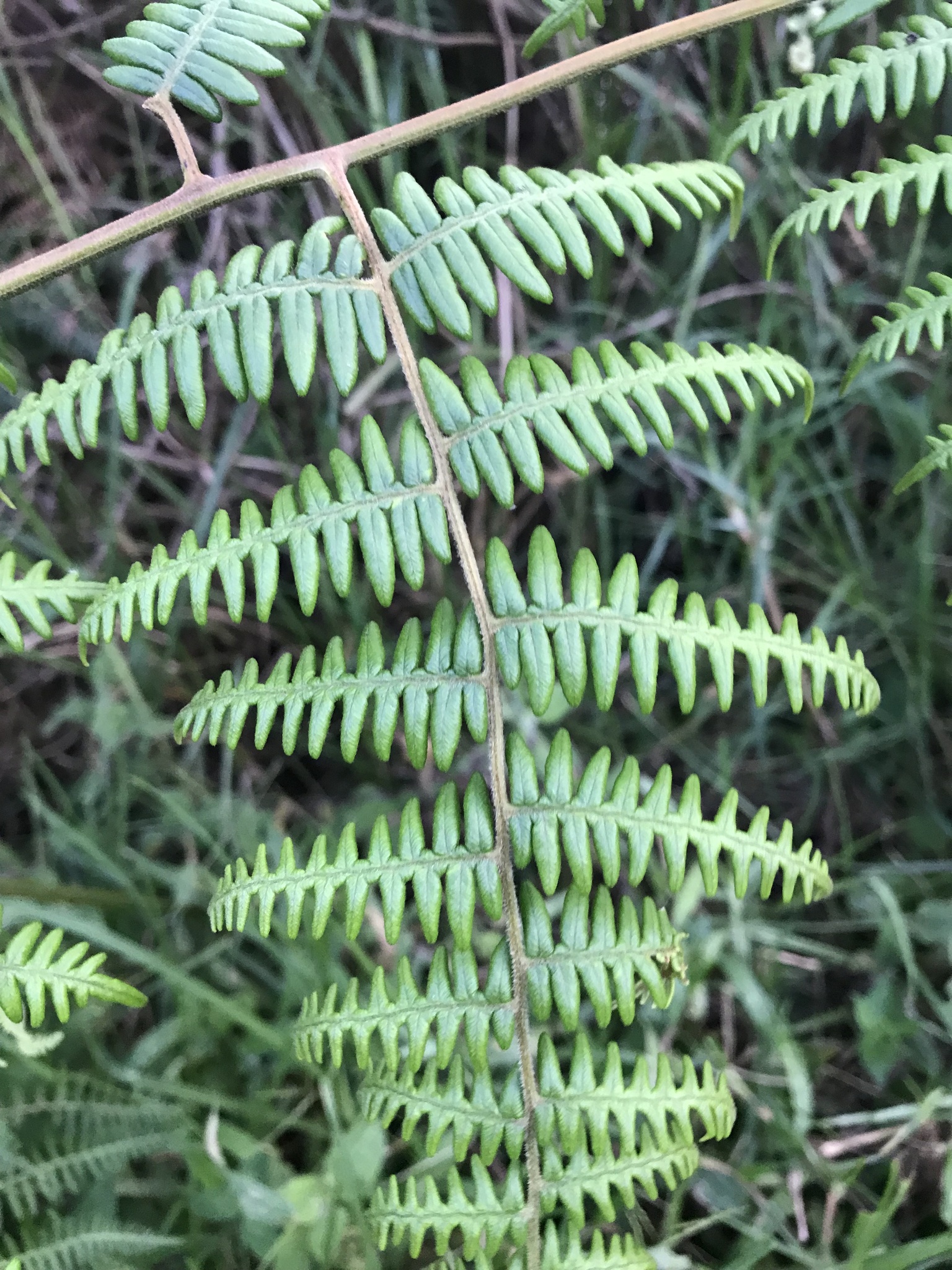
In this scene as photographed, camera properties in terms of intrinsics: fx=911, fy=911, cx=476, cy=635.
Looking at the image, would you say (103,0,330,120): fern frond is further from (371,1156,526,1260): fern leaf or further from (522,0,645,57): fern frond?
(371,1156,526,1260): fern leaf

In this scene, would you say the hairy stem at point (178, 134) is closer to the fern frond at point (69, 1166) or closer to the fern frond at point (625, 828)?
the fern frond at point (625, 828)

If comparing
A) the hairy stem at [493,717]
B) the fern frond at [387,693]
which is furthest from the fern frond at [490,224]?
the fern frond at [387,693]

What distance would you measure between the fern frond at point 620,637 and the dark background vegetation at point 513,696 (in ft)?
3.21

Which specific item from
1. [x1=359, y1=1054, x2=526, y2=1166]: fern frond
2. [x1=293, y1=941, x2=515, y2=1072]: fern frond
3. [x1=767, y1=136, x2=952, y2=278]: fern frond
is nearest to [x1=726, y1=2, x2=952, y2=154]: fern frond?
[x1=767, y1=136, x2=952, y2=278]: fern frond

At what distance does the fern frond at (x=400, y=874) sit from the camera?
1017mm

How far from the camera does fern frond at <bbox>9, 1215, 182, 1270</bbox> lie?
1508 millimetres

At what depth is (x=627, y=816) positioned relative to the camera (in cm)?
Result: 102

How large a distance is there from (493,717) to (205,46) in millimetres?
927

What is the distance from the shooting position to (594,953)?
3.40 ft

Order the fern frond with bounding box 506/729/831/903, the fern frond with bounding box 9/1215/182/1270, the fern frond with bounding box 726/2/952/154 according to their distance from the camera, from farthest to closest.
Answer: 1. the fern frond with bounding box 9/1215/182/1270
2. the fern frond with bounding box 726/2/952/154
3. the fern frond with bounding box 506/729/831/903

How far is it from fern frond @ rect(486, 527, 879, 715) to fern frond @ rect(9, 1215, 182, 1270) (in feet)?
4.07

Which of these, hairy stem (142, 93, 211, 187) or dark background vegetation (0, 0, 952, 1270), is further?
dark background vegetation (0, 0, 952, 1270)

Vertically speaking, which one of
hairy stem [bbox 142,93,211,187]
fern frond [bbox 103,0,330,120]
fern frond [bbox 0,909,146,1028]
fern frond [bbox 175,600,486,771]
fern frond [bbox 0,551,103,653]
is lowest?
fern frond [bbox 0,909,146,1028]

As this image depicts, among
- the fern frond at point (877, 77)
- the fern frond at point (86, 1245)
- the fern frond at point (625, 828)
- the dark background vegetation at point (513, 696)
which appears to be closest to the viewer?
the fern frond at point (625, 828)
